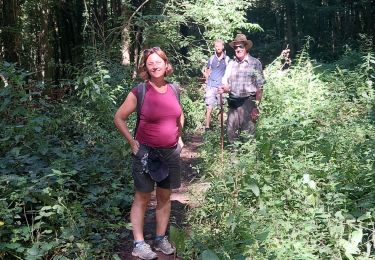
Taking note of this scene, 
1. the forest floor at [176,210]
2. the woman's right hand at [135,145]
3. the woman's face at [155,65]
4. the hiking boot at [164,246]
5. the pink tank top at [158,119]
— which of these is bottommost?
the forest floor at [176,210]

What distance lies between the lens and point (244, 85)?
6.53m

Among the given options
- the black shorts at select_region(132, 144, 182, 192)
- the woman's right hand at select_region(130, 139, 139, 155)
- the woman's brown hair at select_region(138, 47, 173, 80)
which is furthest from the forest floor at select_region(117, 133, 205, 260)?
the woman's brown hair at select_region(138, 47, 173, 80)

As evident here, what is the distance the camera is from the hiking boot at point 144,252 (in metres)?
4.09

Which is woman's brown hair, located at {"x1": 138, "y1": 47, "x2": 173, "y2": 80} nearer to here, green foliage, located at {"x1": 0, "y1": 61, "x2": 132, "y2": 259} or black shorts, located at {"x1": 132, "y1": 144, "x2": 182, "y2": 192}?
black shorts, located at {"x1": 132, "y1": 144, "x2": 182, "y2": 192}

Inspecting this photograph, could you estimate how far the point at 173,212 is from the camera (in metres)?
5.45

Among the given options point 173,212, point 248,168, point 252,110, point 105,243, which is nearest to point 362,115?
point 252,110

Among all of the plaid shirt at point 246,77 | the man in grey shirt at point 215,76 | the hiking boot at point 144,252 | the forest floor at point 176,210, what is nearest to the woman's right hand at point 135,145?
the hiking boot at point 144,252

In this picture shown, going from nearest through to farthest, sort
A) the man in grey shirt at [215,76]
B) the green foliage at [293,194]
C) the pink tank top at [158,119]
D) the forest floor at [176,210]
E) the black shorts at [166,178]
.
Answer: the green foliage at [293,194] → the pink tank top at [158,119] → the black shorts at [166,178] → the forest floor at [176,210] → the man in grey shirt at [215,76]

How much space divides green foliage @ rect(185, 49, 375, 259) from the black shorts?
585 mm

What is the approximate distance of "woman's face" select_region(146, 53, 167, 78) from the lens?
3.95 metres

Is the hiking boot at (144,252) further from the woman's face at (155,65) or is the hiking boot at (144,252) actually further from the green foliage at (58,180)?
the woman's face at (155,65)

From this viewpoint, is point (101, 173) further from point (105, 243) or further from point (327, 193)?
point (327, 193)

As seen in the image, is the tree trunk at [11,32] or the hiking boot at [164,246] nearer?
the hiking boot at [164,246]

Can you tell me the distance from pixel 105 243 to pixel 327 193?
2.40 m
